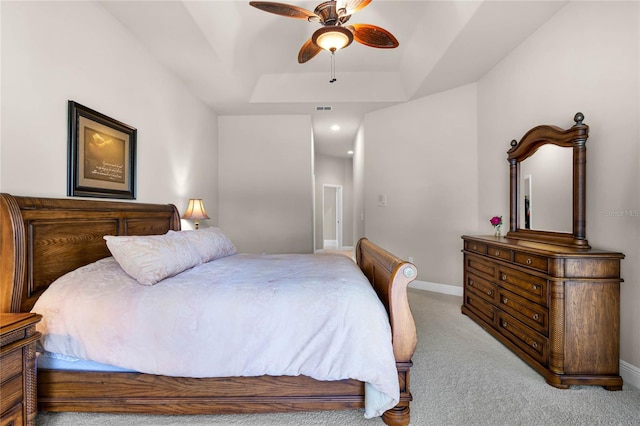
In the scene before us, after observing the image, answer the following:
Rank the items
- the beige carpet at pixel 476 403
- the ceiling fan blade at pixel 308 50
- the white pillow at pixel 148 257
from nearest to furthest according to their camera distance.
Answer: the beige carpet at pixel 476 403 < the white pillow at pixel 148 257 < the ceiling fan blade at pixel 308 50

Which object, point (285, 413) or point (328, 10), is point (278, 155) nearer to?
point (328, 10)

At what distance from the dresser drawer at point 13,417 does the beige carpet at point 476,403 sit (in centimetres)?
36

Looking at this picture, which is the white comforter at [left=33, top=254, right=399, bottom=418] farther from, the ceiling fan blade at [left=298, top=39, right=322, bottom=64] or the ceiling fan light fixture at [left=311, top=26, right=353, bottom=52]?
the ceiling fan blade at [left=298, top=39, right=322, bottom=64]

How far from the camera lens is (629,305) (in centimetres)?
191

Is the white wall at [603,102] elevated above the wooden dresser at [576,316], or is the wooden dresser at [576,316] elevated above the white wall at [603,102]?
the white wall at [603,102]

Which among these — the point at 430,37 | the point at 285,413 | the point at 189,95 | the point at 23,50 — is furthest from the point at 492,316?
the point at 189,95

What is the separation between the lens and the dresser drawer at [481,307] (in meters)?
2.61

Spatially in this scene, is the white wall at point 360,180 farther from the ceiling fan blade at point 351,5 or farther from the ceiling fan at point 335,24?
the ceiling fan blade at point 351,5

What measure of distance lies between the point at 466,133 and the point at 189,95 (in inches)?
147

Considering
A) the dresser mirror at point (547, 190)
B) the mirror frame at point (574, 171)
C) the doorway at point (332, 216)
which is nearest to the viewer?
the mirror frame at point (574, 171)

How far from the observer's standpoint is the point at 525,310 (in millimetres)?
2166

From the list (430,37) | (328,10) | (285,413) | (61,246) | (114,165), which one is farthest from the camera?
(430,37)

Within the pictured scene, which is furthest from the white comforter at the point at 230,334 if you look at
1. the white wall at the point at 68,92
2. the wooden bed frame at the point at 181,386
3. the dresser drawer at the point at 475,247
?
the dresser drawer at the point at 475,247

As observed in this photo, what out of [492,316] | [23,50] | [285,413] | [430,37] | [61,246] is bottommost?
[285,413]
